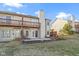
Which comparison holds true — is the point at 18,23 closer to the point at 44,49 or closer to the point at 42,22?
the point at 42,22

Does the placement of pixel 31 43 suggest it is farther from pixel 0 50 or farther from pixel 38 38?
pixel 0 50

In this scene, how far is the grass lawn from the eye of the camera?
235 cm

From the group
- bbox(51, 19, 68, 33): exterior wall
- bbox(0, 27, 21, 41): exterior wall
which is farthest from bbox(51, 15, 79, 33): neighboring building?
bbox(0, 27, 21, 41): exterior wall

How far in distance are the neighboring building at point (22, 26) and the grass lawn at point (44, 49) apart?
11 centimetres

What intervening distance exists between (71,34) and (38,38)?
1.24 ft

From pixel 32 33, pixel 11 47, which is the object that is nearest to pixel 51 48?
pixel 32 33

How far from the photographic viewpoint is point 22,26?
2393mm

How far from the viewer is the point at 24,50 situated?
2.35 m

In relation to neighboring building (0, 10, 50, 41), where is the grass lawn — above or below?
below

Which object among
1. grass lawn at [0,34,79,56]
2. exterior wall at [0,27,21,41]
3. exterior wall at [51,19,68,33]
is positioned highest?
exterior wall at [51,19,68,33]

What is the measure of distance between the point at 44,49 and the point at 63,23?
36 centimetres

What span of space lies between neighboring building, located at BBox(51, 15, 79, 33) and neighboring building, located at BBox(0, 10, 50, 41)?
0.08 metres

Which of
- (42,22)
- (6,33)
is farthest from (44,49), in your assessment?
(6,33)

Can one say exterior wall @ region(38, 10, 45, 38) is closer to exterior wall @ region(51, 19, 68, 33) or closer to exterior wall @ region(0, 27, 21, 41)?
exterior wall @ region(51, 19, 68, 33)
